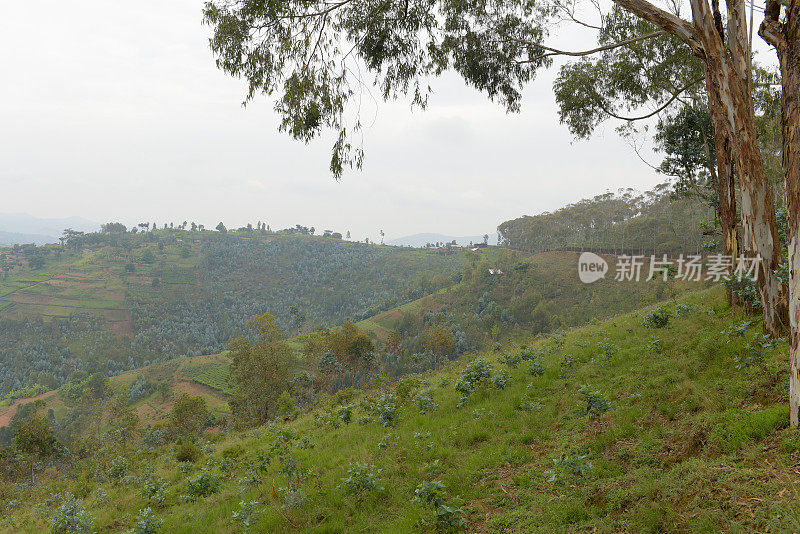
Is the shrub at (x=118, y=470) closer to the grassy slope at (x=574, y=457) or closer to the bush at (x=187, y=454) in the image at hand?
the bush at (x=187, y=454)

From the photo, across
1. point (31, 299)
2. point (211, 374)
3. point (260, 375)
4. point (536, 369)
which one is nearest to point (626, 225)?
point (260, 375)

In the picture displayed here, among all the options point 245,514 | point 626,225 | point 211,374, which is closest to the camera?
point 245,514

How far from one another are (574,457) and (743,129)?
6295mm

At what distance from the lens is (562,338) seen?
13812 mm

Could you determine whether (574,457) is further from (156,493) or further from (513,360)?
(156,493)

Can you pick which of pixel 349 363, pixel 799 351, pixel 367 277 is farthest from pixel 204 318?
pixel 799 351

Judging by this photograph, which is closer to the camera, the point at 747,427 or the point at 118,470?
the point at 747,427

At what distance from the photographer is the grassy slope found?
3.44 meters

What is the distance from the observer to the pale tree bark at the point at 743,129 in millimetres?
6582

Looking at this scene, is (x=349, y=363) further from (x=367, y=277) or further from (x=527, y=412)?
(x=367, y=277)

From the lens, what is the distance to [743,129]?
661 cm

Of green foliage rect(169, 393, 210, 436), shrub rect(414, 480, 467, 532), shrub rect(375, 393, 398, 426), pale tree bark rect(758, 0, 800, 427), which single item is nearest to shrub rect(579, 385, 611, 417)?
pale tree bark rect(758, 0, 800, 427)

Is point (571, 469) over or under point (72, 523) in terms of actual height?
over

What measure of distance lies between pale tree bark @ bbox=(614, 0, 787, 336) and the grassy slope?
1176 mm
